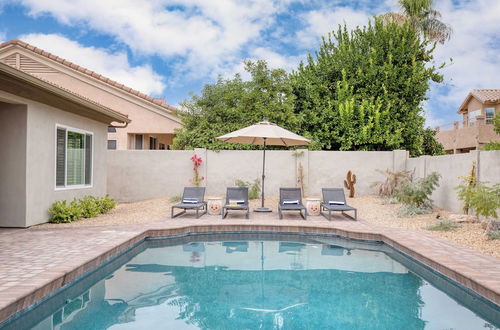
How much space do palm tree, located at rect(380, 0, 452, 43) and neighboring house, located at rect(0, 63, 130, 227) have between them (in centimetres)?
2050

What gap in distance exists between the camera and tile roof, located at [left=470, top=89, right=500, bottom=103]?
28688 mm

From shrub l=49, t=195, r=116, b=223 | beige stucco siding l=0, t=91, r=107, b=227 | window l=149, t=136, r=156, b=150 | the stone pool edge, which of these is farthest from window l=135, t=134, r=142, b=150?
the stone pool edge

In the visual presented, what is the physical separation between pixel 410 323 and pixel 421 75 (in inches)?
592

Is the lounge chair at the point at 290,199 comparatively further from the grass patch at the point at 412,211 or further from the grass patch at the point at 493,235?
the grass patch at the point at 493,235

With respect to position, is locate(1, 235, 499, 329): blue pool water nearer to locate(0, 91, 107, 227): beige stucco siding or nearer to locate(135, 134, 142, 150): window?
locate(0, 91, 107, 227): beige stucco siding

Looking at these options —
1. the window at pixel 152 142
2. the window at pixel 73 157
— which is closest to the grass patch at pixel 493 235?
the window at pixel 73 157

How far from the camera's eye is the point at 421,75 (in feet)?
56.4

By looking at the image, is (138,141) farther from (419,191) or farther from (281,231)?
(419,191)

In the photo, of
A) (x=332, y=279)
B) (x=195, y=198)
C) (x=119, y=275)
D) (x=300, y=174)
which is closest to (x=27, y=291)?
(x=119, y=275)

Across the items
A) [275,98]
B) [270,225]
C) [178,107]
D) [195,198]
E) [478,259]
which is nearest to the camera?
[478,259]

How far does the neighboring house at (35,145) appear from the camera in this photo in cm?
819

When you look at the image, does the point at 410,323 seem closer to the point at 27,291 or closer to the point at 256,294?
the point at 256,294

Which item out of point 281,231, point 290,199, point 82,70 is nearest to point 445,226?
point 281,231

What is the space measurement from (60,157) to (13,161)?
141 cm
